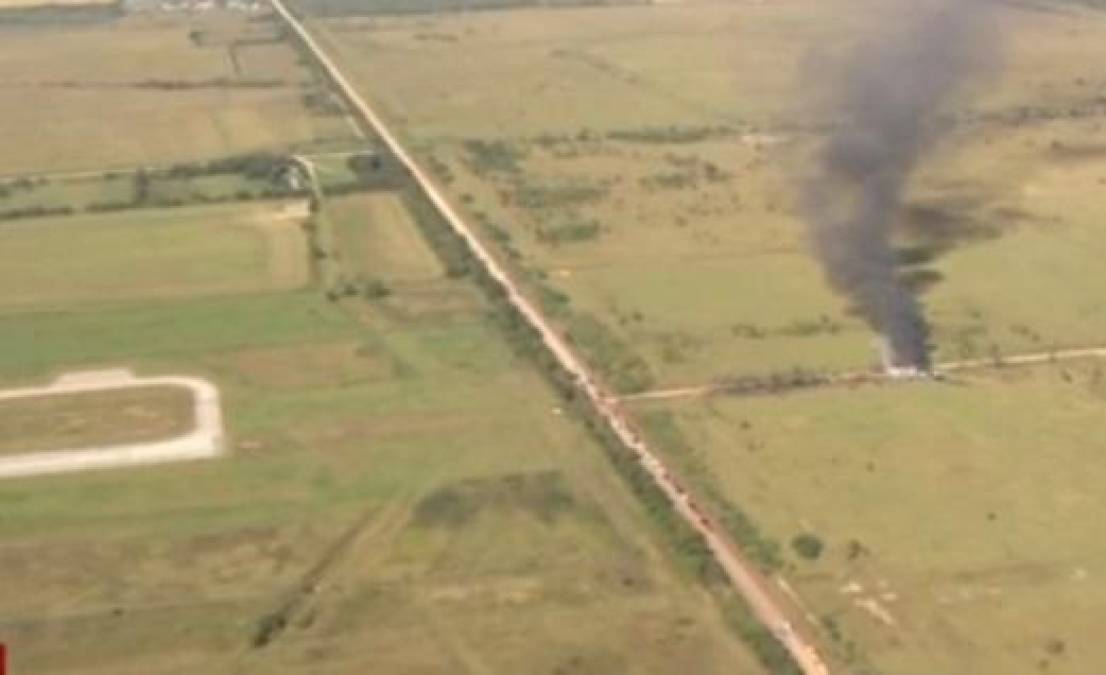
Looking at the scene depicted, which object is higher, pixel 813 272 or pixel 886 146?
pixel 886 146

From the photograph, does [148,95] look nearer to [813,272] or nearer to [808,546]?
[813,272]

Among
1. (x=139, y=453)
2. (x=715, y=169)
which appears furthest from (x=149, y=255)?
(x=715, y=169)

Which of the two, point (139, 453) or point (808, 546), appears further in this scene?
point (139, 453)

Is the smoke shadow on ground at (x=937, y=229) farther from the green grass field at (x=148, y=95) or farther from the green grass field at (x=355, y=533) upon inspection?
the green grass field at (x=148, y=95)

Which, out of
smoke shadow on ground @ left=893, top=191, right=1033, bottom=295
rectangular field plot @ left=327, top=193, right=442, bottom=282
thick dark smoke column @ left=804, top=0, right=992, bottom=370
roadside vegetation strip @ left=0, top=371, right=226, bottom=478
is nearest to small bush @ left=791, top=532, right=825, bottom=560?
thick dark smoke column @ left=804, top=0, right=992, bottom=370

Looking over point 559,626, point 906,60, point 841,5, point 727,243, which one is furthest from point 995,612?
point 841,5

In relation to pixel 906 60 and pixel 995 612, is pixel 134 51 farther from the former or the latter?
pixel 995 612

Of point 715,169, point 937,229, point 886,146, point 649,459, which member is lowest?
point 715,169

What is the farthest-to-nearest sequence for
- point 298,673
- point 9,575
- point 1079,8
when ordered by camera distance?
point 1079,8 → point 9,575 → point 298,673
